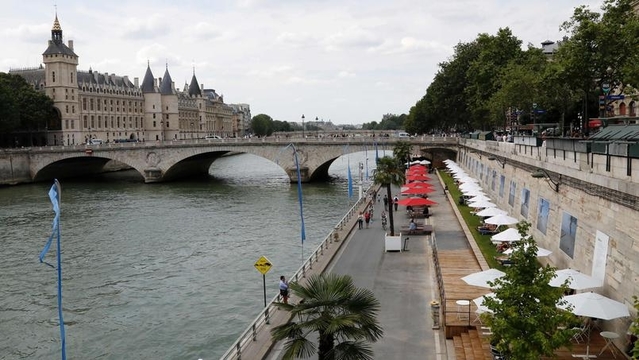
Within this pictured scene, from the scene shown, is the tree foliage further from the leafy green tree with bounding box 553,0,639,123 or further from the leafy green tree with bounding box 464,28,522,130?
the leafy green tree with bounding box 553,0,639,123

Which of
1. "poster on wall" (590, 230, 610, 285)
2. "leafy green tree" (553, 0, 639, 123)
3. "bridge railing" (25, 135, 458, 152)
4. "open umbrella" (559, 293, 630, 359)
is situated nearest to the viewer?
"open umbrella" (559, 293, 630, 359)

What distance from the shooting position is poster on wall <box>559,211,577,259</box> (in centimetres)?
2262

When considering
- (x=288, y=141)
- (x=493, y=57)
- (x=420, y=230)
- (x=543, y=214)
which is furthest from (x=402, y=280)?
(x=288, y=141)

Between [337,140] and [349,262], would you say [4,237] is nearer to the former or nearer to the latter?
[349,262]

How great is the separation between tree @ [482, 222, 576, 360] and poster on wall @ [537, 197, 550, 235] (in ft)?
46.3

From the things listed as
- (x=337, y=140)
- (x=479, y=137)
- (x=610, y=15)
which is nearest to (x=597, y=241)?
(x=610, y=15)

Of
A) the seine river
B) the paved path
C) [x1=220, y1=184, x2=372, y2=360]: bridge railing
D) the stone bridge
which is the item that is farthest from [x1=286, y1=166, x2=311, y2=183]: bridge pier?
[x1=220, y1=184, x2=372, y2=360]: bridge railing

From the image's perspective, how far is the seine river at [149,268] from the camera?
2545 centimetres

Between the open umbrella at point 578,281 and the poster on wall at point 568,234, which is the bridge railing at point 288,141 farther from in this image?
the open umbrella at point 578,281

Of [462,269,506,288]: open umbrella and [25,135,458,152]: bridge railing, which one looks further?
[25,135,458,152]: bridge railing

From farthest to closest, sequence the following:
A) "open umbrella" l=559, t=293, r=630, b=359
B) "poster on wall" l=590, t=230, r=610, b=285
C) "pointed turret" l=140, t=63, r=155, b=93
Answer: "pointed turret" l=140, t=63, r=155, b=93, "poster on wall" l=590, t=230, r=610, b=285, "open umbrella" l=559, t=293, r=630, b=359

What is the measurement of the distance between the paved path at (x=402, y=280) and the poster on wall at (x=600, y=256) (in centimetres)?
519

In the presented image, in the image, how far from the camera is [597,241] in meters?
19.7

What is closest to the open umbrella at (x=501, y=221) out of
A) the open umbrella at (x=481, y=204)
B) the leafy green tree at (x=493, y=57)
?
the open umbrella at (x=481, y=204)
